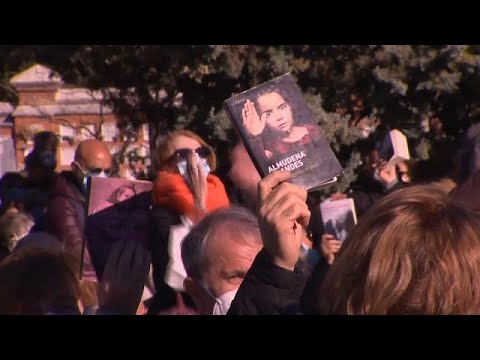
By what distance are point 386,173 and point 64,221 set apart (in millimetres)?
2461

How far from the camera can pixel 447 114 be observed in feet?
33.5

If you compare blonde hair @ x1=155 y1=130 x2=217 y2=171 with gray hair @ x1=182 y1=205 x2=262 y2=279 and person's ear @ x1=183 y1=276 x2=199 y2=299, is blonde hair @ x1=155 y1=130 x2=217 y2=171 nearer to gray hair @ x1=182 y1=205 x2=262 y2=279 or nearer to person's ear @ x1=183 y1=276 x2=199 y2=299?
gray hair @ x1=182 y1=205 x2=262 y2=279

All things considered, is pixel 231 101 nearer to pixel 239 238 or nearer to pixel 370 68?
pixel 239 238

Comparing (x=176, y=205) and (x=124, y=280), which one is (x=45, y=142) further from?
(x=124, y=280)

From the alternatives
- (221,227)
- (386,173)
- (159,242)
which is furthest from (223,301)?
(386,173)

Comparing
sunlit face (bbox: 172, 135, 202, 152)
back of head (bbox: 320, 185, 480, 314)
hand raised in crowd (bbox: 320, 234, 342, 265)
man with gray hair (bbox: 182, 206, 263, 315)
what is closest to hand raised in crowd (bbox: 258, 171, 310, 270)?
back of head (bbox: 320, 185, 480, 314)

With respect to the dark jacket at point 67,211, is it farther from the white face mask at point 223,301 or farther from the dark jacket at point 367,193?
the white face mask at point 223,301

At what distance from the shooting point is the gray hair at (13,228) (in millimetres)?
4965

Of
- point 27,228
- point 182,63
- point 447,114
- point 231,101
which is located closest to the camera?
point 231,101

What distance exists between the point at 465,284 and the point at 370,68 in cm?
833

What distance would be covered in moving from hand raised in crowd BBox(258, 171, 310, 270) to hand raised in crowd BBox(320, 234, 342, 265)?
8.54 ft

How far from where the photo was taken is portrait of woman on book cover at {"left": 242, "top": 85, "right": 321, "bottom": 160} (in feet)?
7.25
